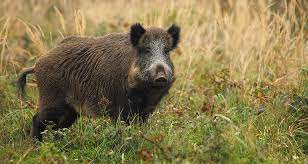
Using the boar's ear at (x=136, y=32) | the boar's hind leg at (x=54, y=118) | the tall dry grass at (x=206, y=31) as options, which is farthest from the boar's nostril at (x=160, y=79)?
the tall dry grass at (x=206, y=31)

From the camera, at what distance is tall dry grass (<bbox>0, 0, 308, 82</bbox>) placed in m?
8.18

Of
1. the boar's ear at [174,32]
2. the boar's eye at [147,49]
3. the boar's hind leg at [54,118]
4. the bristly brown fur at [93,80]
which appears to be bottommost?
the boar's hind leg at [54,118]

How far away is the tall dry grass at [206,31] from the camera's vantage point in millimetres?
8180

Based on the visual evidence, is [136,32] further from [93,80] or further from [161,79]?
[93,80]

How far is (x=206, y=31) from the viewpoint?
405 inches

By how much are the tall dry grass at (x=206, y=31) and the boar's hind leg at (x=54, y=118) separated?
1419 mm

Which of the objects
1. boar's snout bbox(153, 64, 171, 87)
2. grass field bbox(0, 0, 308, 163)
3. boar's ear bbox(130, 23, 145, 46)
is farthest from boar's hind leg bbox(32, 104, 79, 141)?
boar's snout bbox(153, 64, 171, 87)

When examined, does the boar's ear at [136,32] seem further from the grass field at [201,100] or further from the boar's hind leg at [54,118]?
the boar's hind leg at [54,118]

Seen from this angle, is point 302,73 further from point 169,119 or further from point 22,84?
point 22,84

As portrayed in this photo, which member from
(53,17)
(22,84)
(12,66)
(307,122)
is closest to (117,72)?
(22,84)

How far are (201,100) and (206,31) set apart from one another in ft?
8.79

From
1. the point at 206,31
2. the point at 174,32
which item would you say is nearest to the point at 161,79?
the point at 174,32

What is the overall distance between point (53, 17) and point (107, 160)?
6640mm

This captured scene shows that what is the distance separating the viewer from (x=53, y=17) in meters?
11.9
